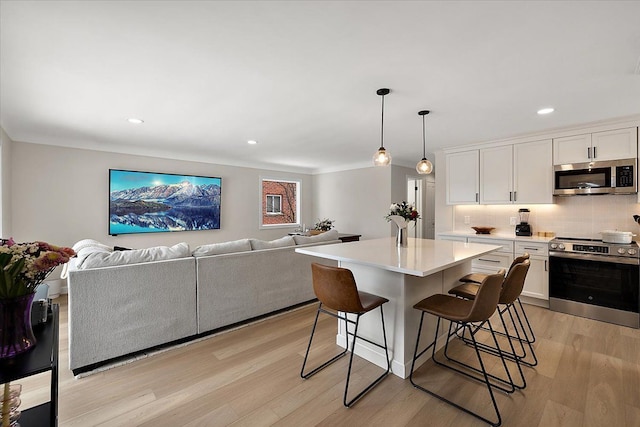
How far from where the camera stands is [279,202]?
7203 millimetres

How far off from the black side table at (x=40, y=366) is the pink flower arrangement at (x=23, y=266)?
256mm

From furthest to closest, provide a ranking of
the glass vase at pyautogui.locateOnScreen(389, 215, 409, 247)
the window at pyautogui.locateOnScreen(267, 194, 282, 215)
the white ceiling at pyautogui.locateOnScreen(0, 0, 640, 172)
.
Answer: the window at pyautogui.locateOnScreen(267, 194, 282, 215) < the glass vase at pyautogui.locateOnScreen(389, 215, 409, 247) < the white ceiling at pyautogui.locateOnScreen(0, 0, 640, 172)

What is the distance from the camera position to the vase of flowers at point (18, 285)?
108cm

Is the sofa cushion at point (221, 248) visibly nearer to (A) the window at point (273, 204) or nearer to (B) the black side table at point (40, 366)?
(B) the black side table at point (40, 366)

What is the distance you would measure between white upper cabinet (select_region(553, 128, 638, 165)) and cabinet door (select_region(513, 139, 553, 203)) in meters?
0.12

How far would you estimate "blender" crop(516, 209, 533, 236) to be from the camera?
4.13 metres

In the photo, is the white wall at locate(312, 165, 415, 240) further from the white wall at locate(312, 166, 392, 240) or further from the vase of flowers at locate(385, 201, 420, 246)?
the vase of flowers at locate(385, 201, 420, 246)

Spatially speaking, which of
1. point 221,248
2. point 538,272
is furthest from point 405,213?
point 538,272

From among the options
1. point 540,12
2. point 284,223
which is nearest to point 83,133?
point 284,223

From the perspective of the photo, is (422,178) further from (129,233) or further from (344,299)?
(129,233)

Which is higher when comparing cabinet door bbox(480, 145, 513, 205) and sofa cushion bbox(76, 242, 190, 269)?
cabinet door bbox(480, 145, 513, 205)

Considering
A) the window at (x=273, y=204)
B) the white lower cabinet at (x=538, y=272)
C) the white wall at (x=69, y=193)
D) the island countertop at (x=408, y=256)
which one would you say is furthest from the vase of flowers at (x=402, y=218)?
the window at (x=273, y=204)

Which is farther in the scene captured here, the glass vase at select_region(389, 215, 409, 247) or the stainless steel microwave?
the stainless steel microwave

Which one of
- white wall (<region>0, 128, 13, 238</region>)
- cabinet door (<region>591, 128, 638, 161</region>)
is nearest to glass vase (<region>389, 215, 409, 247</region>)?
cabinet door (<region>591, 128, 638, 161</region>)
